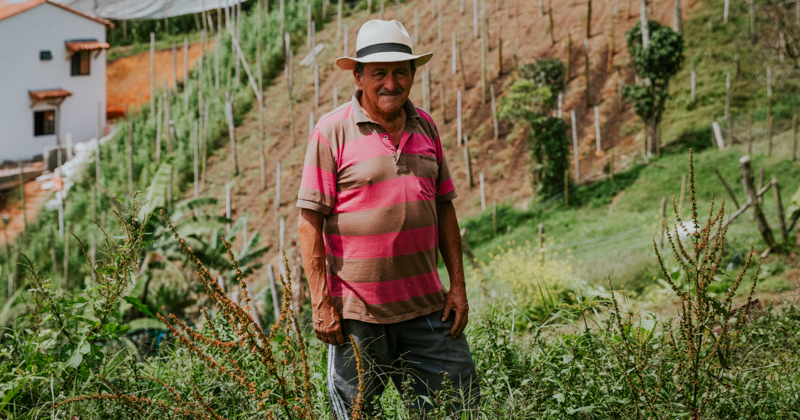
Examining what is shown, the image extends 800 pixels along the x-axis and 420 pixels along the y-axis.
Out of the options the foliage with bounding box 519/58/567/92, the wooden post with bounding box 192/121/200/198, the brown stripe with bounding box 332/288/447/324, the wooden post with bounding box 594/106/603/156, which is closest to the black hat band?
the brown stripe with bounding box 332/288/447/324

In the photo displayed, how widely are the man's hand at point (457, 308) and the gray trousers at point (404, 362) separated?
3 cm

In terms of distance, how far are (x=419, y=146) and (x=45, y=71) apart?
7.35 m

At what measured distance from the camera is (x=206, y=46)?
44.4 ft

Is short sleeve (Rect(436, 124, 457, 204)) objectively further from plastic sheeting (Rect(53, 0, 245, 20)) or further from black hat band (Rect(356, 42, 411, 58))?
plastic sheeting (Rect(53, 0, 245, 20))

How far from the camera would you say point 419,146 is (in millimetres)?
1975

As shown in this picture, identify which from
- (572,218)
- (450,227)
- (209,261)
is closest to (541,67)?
(572,218)

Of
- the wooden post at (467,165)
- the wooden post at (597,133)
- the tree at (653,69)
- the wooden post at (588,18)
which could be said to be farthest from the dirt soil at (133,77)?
the tree at (653,69)

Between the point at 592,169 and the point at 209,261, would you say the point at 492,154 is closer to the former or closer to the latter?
the point at 592,169

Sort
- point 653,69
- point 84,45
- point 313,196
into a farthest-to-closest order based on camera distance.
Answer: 1. point 653,69
2. point 84,45
3. point 313,196

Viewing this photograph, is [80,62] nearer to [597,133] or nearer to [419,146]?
[419,146]

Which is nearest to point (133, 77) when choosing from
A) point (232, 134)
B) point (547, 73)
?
point (232, 134)

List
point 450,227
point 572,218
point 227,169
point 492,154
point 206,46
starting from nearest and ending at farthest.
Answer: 1. point 450,227
2. point 572,218
3. point 492,154
4. point 227,169
5. point 206,46

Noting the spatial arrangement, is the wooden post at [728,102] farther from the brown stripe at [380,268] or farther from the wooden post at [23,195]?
the wooden post at [23,195]

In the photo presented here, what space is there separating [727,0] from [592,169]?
6.49 m
